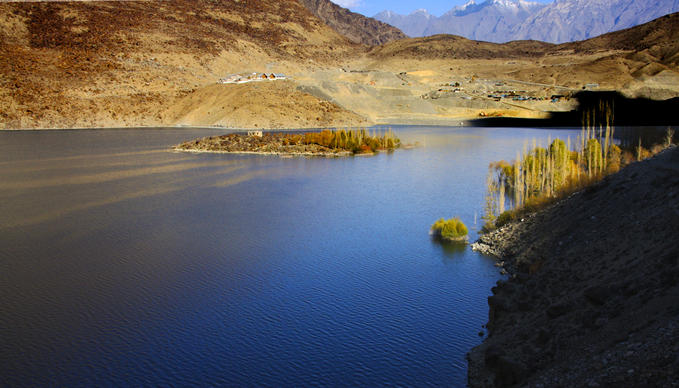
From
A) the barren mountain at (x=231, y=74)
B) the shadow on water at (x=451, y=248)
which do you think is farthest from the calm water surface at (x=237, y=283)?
the barren mountain at (x=231, y=74)

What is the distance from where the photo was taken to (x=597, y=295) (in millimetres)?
→ 8336

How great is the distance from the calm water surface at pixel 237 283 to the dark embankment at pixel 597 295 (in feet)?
2.66

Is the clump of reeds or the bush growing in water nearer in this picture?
the bush growing in water

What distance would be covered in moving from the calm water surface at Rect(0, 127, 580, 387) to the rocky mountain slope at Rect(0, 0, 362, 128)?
39268 mm

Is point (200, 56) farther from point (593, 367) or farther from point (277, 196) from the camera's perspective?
point (593, 367)

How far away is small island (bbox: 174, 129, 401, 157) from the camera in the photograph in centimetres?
4072

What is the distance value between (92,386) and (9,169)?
27.6 metres

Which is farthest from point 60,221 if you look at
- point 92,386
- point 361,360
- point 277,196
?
point 361,360

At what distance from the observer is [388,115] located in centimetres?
6912

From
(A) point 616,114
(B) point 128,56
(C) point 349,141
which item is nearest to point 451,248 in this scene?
(C) point 349,141

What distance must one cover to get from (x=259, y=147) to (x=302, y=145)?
127 inches

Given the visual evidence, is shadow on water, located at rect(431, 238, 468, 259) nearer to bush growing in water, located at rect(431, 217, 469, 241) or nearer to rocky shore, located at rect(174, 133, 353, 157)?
bush growing in water, located at rect(431, 217, 469, 241)

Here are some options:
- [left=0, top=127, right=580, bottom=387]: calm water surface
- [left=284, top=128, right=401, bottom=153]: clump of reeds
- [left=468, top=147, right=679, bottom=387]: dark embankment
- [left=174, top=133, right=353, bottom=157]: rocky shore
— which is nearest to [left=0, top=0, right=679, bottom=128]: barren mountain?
[left=174, top=133, right=353, bottom=157]: rocky shore

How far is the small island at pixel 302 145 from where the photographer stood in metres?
40.7
